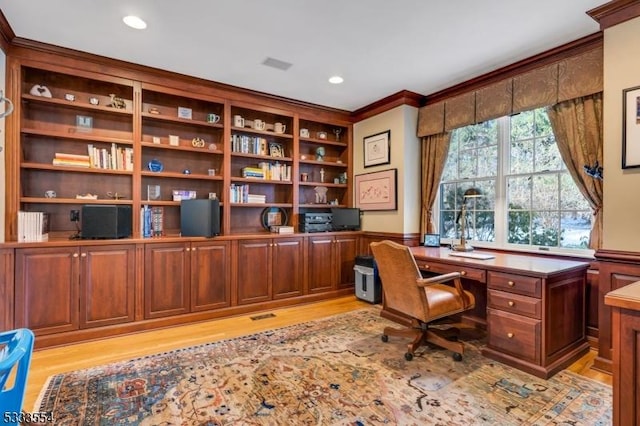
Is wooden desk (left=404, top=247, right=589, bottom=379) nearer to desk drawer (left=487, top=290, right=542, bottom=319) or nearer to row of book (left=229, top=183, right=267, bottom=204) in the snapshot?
desk drawer (left=487, top=290, right=542, bottom=319)

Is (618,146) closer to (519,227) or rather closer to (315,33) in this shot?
(519,227)

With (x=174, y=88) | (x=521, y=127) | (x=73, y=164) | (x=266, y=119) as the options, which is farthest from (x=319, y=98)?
(x=73, y=164)

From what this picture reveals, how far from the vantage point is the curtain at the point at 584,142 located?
2668 mm

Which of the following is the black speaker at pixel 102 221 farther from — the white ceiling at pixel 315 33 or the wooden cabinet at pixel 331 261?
the wooden cabinet at pixel 331 261

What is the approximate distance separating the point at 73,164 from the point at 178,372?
2.22 metres

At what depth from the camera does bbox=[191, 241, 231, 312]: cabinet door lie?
11.3ft

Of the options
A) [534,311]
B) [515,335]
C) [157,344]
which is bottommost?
[157,344]

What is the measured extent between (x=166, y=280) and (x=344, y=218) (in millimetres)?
2368

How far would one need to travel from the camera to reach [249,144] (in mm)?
4070

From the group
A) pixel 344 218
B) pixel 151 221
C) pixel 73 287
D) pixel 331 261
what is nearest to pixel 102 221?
pixel 151 221

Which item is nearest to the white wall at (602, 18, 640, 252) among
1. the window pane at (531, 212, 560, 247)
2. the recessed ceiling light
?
the window pane at (531, 212, 560, 247)

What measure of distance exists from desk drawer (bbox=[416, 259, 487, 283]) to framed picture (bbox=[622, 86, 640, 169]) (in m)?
1.25

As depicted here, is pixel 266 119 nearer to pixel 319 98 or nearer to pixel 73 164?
pixel 319 98

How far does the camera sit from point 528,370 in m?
2.33
